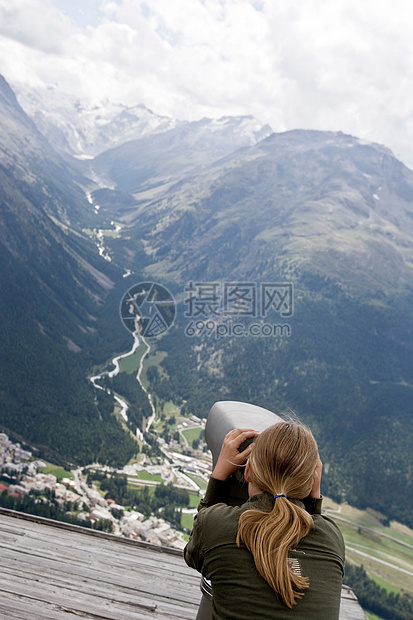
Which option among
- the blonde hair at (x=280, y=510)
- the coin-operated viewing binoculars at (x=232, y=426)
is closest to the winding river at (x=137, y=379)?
the coin-operated viewing binoculars at (x=232, y=426)

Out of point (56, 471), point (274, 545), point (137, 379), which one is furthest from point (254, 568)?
point (137, 379)

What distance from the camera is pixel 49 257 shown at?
5423 inches

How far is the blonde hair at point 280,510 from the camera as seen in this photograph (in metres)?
2.20

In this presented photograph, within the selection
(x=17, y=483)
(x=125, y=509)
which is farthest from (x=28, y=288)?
(x=125, y=509)

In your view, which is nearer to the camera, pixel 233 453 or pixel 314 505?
pixel 233 453

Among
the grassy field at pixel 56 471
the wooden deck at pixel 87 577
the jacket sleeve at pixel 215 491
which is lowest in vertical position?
the grassy field at pixel 56 471

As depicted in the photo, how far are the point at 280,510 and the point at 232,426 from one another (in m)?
0.75

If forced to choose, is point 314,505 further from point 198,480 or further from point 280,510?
point 198,480

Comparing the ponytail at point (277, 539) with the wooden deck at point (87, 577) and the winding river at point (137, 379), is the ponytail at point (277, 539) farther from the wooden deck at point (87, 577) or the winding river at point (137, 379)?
the winding river at point (137, 379)

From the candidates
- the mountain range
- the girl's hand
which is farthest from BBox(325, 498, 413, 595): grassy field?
the girl's hand

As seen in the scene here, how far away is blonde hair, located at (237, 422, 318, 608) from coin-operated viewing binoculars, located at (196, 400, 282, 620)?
0.36 m

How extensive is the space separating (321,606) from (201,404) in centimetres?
10377

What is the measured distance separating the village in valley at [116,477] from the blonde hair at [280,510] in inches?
2074

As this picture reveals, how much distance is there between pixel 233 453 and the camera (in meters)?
2.69
